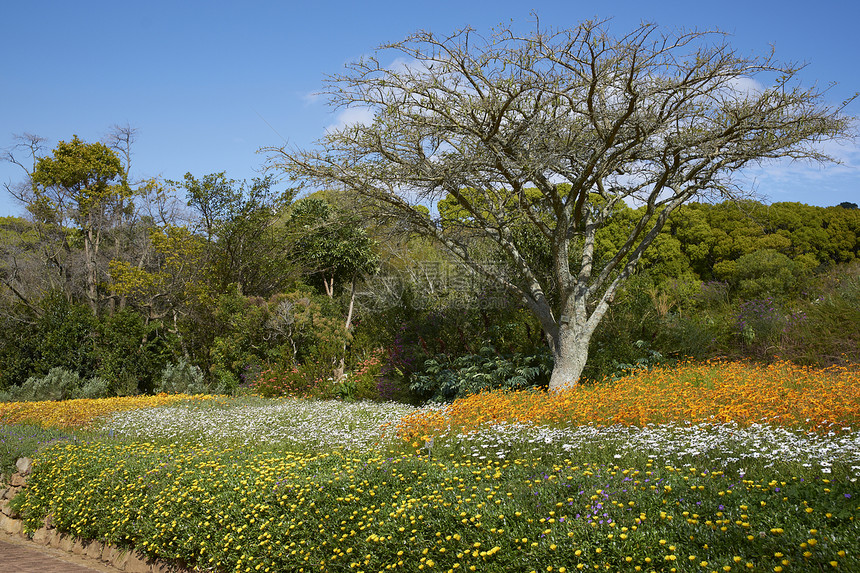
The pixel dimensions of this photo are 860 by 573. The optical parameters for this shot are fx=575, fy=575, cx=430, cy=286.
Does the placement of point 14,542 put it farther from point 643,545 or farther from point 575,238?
point 575,238

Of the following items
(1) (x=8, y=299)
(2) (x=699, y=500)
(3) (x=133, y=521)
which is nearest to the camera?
(2) (x=699, y=500)

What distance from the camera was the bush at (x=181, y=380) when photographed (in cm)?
1295

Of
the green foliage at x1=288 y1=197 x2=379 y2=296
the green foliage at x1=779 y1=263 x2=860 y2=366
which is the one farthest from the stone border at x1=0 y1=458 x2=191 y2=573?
the green foliage at x1=779 y1=263 x2=860 y2=366

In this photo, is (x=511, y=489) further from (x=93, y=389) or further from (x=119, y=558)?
(x=93, y=389)

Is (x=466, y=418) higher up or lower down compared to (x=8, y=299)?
lower down

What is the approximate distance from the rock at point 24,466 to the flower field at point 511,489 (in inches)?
8.2

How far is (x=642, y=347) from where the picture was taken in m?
10.2

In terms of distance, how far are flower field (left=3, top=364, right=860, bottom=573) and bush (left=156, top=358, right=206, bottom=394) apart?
6.33 m

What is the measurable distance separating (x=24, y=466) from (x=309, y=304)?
7587 mm

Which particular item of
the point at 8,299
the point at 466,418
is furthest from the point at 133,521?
the point at 8,299

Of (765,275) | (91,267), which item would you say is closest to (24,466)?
(91,267)

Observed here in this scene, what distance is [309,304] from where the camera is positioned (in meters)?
13.7

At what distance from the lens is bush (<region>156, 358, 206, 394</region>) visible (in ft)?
42.5

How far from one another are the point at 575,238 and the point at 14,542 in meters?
9.36
